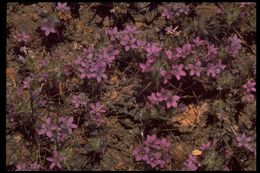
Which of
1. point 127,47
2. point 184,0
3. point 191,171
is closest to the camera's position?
point 191,171

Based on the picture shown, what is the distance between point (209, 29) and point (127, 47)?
3.14 feet

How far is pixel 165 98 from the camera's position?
15.1 feet

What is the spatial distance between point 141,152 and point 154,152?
130 millimetres

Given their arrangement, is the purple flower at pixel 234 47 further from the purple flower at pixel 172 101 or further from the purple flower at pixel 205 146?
the purple flower at pixel 205 146

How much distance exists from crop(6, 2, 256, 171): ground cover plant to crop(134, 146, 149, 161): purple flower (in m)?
0.01

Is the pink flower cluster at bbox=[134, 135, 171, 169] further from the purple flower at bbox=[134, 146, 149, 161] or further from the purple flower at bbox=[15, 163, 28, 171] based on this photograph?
the purple flower at bbox=[15, 163, 28, 171]

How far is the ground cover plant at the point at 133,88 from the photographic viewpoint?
4.64 m

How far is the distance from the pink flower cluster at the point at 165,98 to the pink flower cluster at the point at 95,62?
547 millimetres

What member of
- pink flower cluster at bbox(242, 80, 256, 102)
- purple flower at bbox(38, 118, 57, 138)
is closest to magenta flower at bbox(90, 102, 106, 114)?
purple flower at bbox(38, 118, 57, 138)

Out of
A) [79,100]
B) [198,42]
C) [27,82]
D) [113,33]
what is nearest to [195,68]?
[198,42]

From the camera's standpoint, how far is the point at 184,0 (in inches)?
203

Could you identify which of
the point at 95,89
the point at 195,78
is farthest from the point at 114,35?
the point at 195,78

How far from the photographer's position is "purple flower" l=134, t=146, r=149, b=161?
4475 mm
